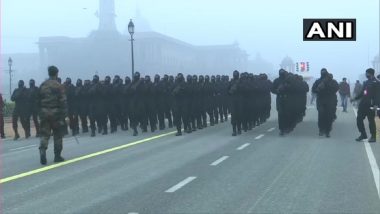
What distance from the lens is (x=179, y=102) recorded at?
18.4 metres

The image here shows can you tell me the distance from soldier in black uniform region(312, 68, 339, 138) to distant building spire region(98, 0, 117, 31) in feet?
538

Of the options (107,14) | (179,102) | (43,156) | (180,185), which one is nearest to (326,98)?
(179,102)

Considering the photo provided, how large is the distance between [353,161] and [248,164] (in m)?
2.12

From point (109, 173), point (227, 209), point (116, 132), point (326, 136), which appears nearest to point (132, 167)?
point (109, 173)

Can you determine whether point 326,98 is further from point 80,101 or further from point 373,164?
point 80,101

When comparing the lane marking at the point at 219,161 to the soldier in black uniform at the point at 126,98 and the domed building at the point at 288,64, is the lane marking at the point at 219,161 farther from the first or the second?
the domed building at the point at 288,64

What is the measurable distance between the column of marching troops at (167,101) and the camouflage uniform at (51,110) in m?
6.86

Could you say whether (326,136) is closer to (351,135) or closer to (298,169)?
(351,135)

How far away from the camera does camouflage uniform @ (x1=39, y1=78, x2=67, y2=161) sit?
11414 millimetres

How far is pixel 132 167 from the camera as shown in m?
10.9

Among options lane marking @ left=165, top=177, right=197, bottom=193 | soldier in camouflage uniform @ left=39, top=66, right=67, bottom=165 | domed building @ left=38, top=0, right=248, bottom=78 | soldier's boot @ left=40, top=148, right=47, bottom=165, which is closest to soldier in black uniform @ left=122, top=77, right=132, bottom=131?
soldier in camouflage uniform @ left=39, top=66, right=67, bottom=165

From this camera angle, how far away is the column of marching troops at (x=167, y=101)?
17.8m

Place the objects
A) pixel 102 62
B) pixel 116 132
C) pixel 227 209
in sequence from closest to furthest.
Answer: pixel 227 209, pixel 116 132, pixel 102 62

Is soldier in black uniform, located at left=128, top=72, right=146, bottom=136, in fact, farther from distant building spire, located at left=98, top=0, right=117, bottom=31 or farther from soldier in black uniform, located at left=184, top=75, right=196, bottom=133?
distant building spire, located at left=98, top=0, right=117, bottom=31
